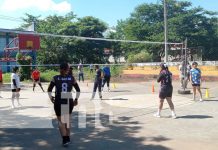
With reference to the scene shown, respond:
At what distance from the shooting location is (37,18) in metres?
73.3

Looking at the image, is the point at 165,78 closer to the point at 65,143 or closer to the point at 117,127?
the point at 117,127

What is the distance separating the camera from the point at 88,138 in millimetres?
8836

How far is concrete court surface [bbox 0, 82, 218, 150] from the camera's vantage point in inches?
323

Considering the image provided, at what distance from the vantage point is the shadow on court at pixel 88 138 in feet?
26.4

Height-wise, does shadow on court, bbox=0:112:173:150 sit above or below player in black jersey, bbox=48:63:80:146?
below

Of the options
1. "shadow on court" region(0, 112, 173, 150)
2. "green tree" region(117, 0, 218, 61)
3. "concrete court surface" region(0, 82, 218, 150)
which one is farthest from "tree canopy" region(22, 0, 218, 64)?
"shadow on court" region(0, 112, 173, 150)

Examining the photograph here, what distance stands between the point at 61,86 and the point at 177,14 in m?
49.2

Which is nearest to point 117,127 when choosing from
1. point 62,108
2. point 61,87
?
point 62,108

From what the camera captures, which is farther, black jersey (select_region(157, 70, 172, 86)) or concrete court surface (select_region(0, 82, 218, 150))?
black jersey (select_region(157, 70, 172, 86))

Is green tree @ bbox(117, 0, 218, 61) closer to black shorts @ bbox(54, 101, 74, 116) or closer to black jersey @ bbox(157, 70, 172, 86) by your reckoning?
black jersey @ bbox(157, 70, 172, 86)

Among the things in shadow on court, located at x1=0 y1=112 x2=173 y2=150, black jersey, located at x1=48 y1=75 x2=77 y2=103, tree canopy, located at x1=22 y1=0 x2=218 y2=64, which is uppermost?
tree canopy, located at x1=22 y1=0 x2=218 y2=64

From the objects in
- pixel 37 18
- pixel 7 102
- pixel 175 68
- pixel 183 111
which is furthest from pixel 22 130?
pixel 37 18

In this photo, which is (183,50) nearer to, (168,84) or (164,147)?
(168,84)

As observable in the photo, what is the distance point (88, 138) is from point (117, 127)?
4.67 feet
